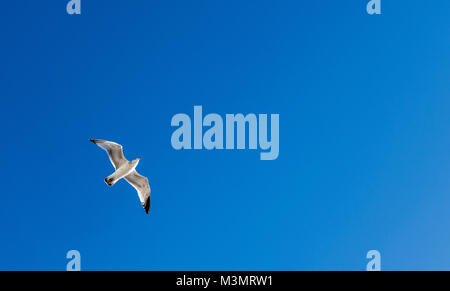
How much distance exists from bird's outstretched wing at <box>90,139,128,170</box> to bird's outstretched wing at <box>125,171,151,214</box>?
779 mm

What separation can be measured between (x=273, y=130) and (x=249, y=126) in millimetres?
1119

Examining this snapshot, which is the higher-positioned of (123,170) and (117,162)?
(117,162)

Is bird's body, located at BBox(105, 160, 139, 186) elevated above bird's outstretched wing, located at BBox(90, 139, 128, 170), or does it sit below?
below

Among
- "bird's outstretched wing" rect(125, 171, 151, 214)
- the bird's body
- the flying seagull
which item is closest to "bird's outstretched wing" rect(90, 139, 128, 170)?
the flying seagull

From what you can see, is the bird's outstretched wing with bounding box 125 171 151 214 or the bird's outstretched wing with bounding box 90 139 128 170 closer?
the bird's outstretched wing with bounding box 90 139 128 170

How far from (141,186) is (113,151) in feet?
6.21

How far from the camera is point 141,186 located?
1639 cm

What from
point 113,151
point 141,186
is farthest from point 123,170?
point 141,186

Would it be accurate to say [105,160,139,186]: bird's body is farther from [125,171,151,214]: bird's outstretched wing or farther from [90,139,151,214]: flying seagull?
[125,171,151,214]: bird's outstretched wing

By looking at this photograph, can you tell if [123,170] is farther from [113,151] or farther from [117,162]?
[113,151]

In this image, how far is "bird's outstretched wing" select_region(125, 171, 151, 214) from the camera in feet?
52.7

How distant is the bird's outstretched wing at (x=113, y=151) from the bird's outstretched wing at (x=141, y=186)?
0.78m
